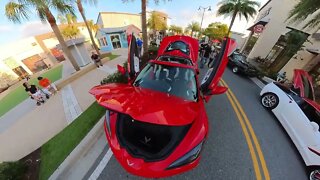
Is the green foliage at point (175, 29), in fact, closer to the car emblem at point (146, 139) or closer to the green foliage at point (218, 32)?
the green foliage at point (218, 32)

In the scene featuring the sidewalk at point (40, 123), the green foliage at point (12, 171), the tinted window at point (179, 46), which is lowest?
the sidewalk at point (40, 123)

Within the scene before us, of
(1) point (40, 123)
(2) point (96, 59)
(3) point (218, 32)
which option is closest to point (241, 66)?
(2) point (96, 59)

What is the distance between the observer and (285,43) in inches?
431

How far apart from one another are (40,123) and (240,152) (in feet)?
23.7

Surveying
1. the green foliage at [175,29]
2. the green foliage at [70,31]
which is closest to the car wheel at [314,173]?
the green foliage at [70,31]

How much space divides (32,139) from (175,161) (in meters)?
5.43

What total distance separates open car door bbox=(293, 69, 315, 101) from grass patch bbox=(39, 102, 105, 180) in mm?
6414

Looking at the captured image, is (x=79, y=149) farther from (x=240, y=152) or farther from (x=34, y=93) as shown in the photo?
(x=34, y=93)

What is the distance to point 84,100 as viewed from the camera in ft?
21.0

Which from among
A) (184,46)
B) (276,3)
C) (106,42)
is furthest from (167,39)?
Answer: (106,42)

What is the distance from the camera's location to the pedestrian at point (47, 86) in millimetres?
7465

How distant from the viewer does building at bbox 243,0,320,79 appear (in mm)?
9531

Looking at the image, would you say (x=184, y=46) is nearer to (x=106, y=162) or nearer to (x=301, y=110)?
(x=301, y=110)

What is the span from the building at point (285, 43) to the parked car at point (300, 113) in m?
5.77
